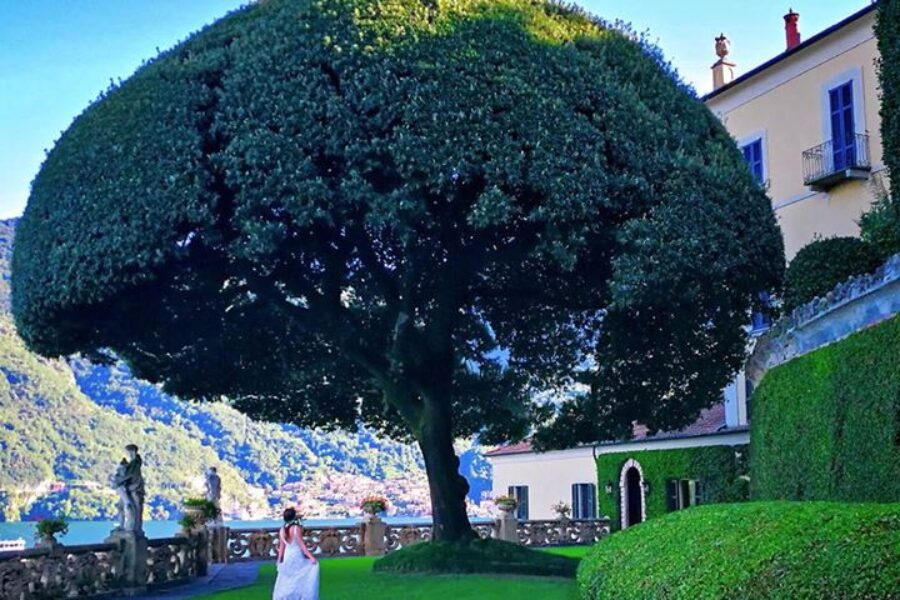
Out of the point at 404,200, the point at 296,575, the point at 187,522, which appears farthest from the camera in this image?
the point at 187,522

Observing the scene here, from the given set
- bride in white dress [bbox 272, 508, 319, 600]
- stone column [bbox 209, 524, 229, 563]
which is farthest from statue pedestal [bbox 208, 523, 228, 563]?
bride in white dress [bbox 272, 508, 319, 600]

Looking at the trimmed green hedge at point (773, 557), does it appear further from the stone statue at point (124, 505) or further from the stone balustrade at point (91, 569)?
the stone statue at point (124, 505)

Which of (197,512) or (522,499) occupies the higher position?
(197,512)

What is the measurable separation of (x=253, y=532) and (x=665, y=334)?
14179 millimetres

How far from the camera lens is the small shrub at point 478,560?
21.4 metres

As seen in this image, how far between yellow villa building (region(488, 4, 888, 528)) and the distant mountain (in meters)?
62.4

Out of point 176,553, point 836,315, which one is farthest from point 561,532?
point 836,315

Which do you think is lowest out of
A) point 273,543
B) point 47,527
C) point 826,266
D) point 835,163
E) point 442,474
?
point 273,543

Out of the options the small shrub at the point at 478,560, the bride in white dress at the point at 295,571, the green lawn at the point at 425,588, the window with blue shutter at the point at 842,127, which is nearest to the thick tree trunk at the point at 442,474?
the small shrub at the point at 478,560

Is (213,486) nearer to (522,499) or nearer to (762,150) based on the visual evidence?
(762,150)

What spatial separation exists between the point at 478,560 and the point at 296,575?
8.46m

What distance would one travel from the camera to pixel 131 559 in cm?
2128

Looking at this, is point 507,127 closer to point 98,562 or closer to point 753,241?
point 753,241

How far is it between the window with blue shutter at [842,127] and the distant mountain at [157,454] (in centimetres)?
7175
